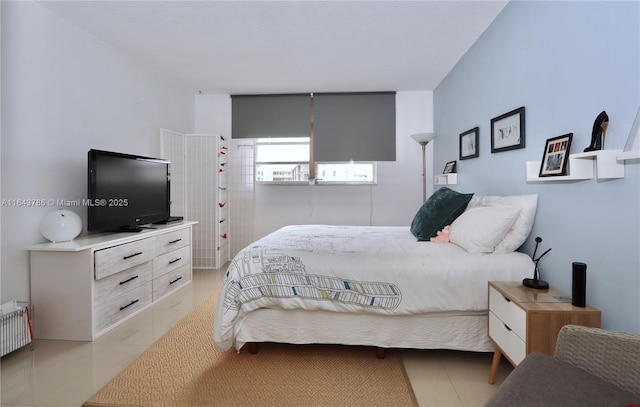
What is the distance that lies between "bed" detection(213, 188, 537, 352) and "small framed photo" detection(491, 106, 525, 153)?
48 centimetres

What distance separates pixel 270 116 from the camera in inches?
179

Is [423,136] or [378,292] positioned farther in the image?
[423,136]

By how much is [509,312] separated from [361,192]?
311 centimetres

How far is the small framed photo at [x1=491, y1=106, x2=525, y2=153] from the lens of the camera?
2.18 metres

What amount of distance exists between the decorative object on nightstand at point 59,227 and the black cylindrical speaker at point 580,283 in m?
3.18

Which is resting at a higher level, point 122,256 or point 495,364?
point 122,256

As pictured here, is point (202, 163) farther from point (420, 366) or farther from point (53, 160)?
point (420, 366)

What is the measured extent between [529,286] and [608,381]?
72cm

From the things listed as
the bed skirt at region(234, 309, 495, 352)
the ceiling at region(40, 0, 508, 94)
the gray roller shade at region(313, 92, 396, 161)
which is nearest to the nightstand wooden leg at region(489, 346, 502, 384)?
the bed skirt at region(234, 309, 495, 352)

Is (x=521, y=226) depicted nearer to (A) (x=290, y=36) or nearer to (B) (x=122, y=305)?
(A) (x=290, y=36)

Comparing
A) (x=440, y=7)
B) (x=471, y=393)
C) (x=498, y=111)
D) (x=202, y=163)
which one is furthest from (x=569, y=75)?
(x=202, y=163)

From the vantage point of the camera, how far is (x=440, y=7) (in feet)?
7.92

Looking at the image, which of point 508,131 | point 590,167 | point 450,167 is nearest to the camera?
point 590,167

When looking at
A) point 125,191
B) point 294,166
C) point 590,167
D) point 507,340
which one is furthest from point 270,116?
point 507,340
